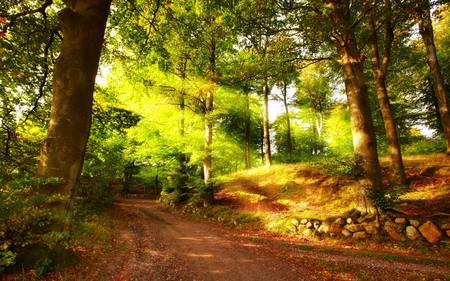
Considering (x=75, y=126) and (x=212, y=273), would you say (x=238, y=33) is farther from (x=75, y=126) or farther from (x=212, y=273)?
(x=212, y=273)

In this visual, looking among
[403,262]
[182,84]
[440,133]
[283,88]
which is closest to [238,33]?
[182,84]

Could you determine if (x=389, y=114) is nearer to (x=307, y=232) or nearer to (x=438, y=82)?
(x=438, y=82)

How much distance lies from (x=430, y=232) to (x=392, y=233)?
1.00 metres

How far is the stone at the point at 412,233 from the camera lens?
22.5ft

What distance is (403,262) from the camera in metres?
5.56

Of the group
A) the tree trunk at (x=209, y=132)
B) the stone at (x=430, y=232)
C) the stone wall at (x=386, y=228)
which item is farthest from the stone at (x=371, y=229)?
the tree trunk at (x=209, y=132)

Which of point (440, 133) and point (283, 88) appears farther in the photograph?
point (283, 88)

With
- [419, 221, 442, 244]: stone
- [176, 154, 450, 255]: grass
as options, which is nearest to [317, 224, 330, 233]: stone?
[176, 154, 450, 255]: grass

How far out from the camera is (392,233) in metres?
7.12

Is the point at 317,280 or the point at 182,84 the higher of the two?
Answer: the point at 182,84

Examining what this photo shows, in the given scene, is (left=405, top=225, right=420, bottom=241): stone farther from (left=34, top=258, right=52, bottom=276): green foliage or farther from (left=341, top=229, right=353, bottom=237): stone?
(left=34, top=258, right=52, bottom=276): green foliage

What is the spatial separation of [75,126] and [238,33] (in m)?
7.05

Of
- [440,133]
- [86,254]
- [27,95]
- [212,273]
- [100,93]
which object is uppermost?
[440,133]

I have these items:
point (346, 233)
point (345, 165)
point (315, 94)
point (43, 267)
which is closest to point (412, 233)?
point (346, 233)
